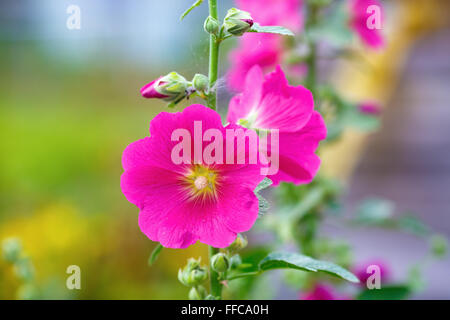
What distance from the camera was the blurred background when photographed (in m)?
1.51

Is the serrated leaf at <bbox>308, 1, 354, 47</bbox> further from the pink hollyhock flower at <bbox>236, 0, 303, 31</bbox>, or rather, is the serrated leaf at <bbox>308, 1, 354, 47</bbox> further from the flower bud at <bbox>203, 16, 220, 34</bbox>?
the flower bud at <bbox>203, 16, 220, 34</bbox>

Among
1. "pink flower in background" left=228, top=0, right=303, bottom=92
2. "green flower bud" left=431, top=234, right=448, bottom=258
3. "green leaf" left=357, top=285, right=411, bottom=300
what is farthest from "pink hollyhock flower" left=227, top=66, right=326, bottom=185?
"green flower bud" left=431, top=234, right=448, bottom=258

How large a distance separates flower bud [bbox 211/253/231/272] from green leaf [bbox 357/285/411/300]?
8.3 inches

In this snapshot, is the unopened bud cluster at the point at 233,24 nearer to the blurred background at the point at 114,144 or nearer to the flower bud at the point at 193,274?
Answer: the flower bud at the point at 193,274

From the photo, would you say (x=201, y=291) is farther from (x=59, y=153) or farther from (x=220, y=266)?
(x=59, y=153)

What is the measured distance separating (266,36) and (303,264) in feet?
1.68

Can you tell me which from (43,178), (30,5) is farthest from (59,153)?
(30,5)

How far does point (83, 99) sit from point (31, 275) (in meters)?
2.29

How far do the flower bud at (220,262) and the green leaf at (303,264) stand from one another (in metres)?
0.06

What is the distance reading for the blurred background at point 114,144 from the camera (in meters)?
1.51

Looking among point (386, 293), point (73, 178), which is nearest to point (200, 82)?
point (386, 293)

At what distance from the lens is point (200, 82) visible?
45 cm

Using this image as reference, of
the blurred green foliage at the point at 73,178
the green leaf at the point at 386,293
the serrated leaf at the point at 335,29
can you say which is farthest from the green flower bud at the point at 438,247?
the blurred green foliage at the point at 73,178

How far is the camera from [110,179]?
2.12 meters
